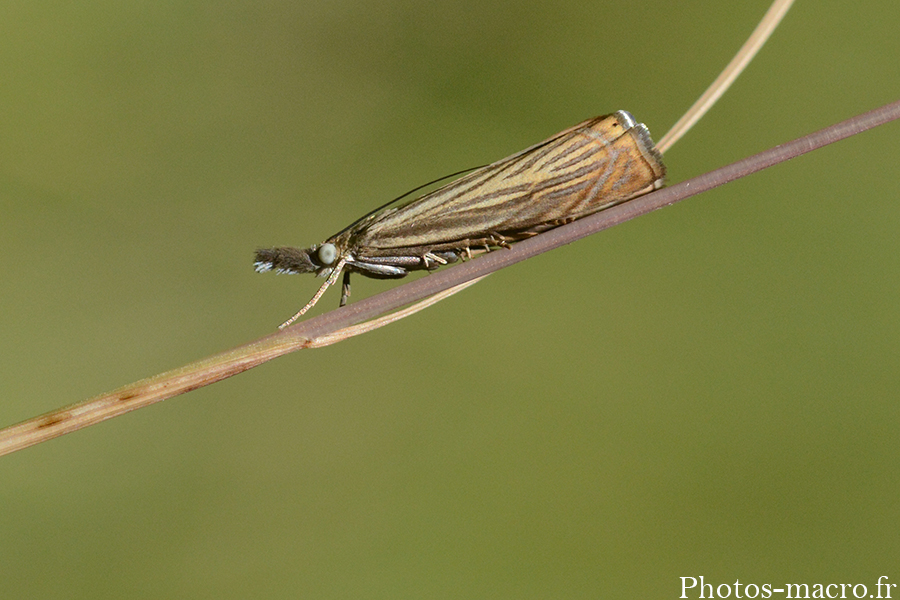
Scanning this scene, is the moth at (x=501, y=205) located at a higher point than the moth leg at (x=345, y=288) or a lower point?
higher

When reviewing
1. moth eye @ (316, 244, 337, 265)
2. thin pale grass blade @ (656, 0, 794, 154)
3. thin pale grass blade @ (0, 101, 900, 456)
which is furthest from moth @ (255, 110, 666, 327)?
thin pale grass blade @ (0, 101, 900, 456)

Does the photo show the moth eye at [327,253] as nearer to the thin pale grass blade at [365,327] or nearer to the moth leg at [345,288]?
the moth leg at [345,288]

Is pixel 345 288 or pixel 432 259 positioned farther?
pixel 345 288

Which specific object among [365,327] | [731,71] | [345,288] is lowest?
[365,327]

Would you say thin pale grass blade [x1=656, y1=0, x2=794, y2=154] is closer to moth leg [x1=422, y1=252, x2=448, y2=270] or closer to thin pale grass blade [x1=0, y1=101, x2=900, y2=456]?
thin pale grass blade [x1=0, y1=101, x2=900, y2=456]

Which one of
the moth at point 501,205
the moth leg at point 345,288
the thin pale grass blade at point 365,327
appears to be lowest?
the thin pale grass blade at point 365,327

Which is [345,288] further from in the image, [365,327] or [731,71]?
[731,71]

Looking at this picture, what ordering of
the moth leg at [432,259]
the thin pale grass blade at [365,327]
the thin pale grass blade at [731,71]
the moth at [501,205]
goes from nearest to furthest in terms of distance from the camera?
the thin pale grass blade at [365,327] < the thin pale grass blade at [731,71] < the moth at [501,205] < the moth leg at [432,259]

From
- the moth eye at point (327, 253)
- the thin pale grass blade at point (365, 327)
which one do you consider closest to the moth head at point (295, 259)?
the moth eye at point (327, 253)

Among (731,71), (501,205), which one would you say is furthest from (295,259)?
(731,71)
